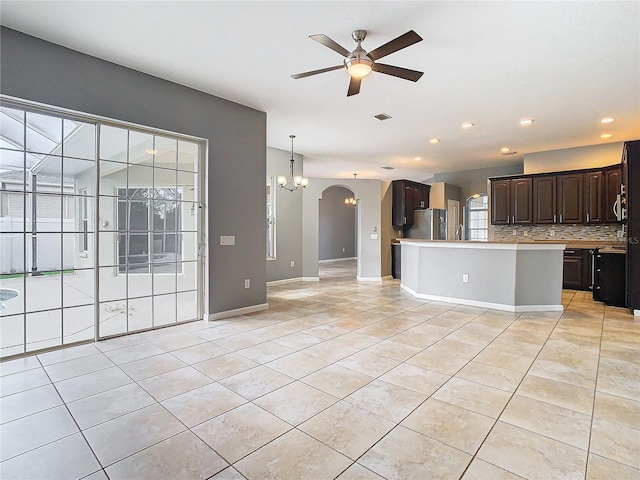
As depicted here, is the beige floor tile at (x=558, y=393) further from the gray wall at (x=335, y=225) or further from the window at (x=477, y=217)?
the gray wall at (x=335, y=225)

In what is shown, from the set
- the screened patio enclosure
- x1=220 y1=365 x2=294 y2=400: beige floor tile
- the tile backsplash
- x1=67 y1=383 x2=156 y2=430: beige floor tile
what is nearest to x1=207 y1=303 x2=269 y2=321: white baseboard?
the screened patio enclosure

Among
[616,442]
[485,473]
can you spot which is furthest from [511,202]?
[485,473]

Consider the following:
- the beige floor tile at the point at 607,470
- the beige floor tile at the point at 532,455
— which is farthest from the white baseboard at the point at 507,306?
the beige floor tile at the point at 607,470

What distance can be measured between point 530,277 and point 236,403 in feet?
14.9

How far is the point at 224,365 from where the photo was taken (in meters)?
2.91

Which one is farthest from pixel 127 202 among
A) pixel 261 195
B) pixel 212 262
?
pixel 261 195

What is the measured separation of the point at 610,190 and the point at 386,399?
6.59m

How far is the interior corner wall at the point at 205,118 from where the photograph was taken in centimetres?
299

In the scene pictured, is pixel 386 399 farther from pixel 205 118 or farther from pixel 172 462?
pixel 205 118

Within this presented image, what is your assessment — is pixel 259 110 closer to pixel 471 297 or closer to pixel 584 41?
pixel 584 41

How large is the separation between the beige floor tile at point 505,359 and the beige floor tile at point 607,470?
1126mm

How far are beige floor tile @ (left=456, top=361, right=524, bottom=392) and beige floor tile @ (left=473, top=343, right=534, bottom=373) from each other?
0.09 meters

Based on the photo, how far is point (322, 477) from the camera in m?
1.58

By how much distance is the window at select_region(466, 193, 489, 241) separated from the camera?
9617 mm
